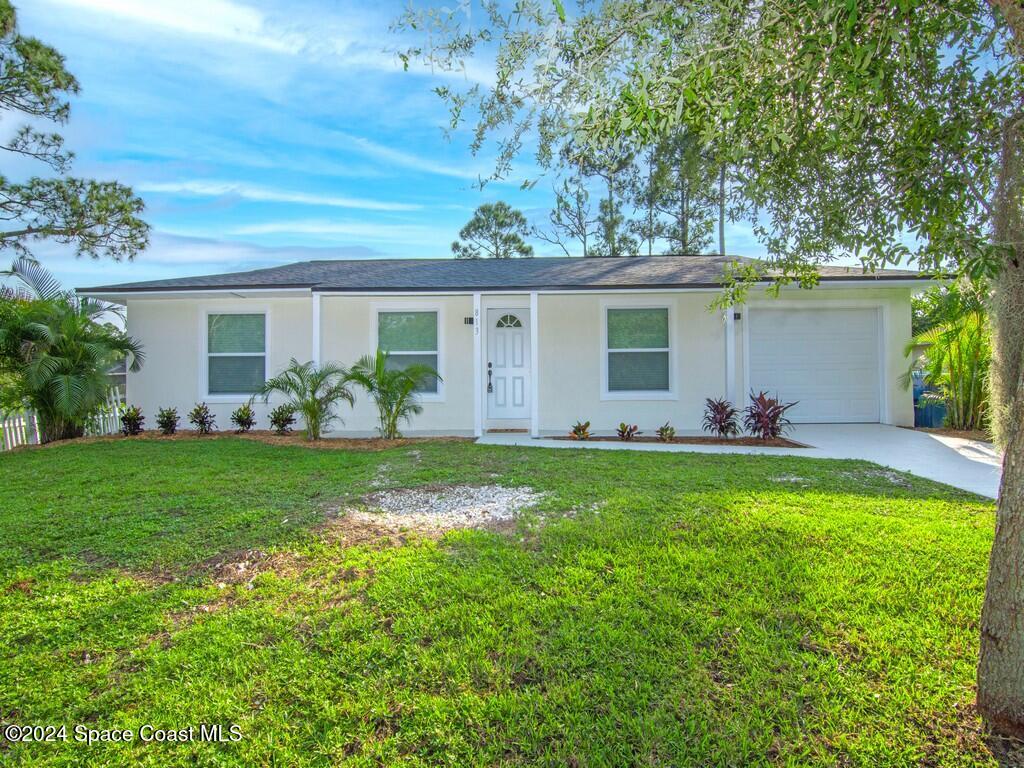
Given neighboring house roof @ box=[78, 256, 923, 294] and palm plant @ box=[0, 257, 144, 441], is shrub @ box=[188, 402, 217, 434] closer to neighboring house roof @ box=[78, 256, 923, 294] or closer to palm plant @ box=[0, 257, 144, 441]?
palm plant @ box=[0, 257, 144, 441]

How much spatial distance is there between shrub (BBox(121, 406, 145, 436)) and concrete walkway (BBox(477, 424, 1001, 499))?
668cm

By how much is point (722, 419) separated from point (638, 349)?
202 centimetres

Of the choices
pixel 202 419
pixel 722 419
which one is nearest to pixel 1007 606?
pixel 722 419

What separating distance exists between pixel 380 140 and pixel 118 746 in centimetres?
1302

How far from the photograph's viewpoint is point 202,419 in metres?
10.4

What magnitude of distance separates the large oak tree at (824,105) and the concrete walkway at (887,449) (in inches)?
147

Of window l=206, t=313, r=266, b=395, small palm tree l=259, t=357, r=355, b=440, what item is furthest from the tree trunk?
window l=206, t=313, r=266, b=395

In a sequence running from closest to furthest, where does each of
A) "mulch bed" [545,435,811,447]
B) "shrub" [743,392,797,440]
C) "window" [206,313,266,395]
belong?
"mulch bed" [545,435,811,447] → "shrub" [743,392,797,440] → "window" [206,313,266,395]

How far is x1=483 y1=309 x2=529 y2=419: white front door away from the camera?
36.4 feet

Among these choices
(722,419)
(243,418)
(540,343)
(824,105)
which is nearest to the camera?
(824,105)

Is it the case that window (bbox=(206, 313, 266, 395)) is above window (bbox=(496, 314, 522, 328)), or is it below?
below

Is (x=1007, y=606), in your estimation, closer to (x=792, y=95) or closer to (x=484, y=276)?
(x=792, y=95)

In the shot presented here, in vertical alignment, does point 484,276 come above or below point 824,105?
above

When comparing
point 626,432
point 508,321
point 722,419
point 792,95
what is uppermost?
point 792,95
